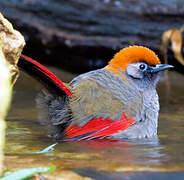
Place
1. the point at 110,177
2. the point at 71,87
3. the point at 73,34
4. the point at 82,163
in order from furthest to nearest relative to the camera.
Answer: the point at 73,34 < the point at 71,87 < the point at 82,163 < the point at 110,177

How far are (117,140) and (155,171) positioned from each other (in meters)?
1.13

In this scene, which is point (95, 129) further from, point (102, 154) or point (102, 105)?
point (102, 154)

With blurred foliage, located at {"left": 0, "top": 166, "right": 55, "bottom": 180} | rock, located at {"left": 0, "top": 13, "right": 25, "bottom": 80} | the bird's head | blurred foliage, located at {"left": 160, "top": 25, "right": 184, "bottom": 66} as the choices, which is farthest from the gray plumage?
blurred foliage, located at {"left": 160, "top": 25, "right": 184, "bottom": 66}

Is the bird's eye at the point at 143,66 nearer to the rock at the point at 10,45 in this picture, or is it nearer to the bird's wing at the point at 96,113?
the bird's wing at the point at 96,113

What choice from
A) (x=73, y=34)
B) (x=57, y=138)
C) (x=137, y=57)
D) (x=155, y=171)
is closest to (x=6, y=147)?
(x=57, y=138)

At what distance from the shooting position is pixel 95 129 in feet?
13.2

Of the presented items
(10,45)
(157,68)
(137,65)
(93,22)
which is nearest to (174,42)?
(93,22)

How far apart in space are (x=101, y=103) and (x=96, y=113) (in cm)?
12

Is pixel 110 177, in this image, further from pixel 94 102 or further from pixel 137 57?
pixel 137 57

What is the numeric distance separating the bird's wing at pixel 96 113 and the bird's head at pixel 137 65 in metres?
0.44

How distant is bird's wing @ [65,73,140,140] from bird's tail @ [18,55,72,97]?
6.0 inches

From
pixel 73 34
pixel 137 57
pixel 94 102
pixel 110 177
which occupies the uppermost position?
pixel 73 34

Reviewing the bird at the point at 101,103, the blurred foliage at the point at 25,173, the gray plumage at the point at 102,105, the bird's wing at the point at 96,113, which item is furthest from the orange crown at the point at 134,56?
the blurred foliage at the point at 25,173

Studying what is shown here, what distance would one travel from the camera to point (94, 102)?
4.09m
